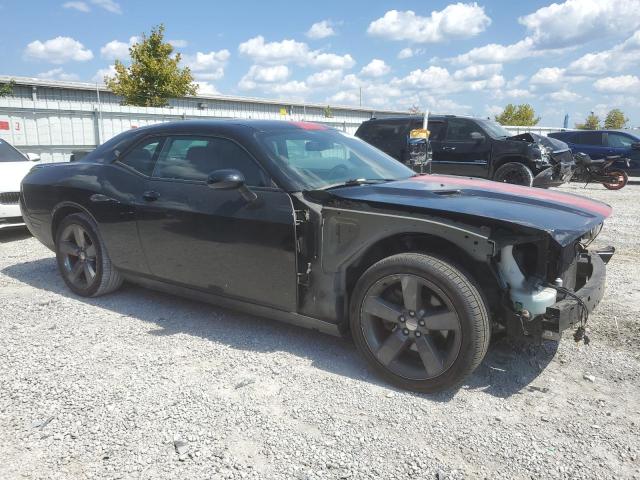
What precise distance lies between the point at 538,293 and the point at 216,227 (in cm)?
211

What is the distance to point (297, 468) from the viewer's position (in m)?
2.33

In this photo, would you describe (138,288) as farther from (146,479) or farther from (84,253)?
(146,479)

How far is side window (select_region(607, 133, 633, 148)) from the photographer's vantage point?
15055 mm

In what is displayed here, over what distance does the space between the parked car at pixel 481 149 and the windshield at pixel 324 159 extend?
26.1 feet

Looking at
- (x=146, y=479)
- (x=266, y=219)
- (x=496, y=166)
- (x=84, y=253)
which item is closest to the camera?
(x=146, y=479)

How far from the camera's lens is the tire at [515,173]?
11.2 m

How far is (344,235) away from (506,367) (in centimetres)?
134

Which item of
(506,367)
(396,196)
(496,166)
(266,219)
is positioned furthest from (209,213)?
(496,166)

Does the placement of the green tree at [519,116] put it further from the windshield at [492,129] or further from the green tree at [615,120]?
the windshield at [492,129]

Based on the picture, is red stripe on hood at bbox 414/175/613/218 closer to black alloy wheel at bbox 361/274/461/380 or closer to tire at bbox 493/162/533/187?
black alloy wheel at bbox 361/274/461/380

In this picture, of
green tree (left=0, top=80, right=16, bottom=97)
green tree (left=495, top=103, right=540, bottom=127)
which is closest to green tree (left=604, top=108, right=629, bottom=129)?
green tree (left=495, top=103, right=540, bottom=127)

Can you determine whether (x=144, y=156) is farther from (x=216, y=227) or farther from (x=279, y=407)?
(x=279, y=407)

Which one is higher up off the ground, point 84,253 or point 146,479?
point 84,253

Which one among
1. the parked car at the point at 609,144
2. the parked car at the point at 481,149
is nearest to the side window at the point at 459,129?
the parked car at the point at 481,149
